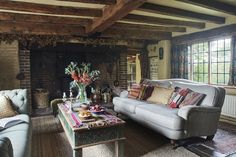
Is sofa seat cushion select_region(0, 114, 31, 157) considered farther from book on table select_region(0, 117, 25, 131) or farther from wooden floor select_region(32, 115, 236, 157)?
wooden floor select_region(32, 115, 236, 157)

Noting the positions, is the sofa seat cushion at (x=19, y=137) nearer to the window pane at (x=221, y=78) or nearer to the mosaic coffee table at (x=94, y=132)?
the mosaic coffee table at (x=94, y=132)

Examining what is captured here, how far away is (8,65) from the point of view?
5.38m

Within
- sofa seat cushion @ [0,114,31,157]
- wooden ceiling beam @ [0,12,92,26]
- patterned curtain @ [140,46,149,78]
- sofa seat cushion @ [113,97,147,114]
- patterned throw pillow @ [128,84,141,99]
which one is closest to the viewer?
sofa seat cushion @ [0,114,31,157]

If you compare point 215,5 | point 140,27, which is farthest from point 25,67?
point 215,5

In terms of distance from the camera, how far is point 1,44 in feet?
17.4

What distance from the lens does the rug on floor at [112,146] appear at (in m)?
2.72

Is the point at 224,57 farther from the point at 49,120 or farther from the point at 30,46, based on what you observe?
the point at 30,46

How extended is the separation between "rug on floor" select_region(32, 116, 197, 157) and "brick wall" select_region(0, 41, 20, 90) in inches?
85.4

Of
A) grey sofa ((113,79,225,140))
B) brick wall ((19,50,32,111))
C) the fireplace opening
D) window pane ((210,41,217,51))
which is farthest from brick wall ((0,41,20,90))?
window pane ((210,41,217,51))

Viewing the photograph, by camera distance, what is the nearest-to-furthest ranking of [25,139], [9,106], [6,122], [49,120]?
[25,139]
[6,122]
[9,106]
[49,120]

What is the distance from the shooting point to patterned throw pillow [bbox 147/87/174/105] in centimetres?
386

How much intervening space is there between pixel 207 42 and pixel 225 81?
110 cm

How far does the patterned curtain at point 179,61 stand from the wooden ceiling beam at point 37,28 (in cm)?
284

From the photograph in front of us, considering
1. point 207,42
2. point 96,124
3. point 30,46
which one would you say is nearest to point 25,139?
point 96,124
